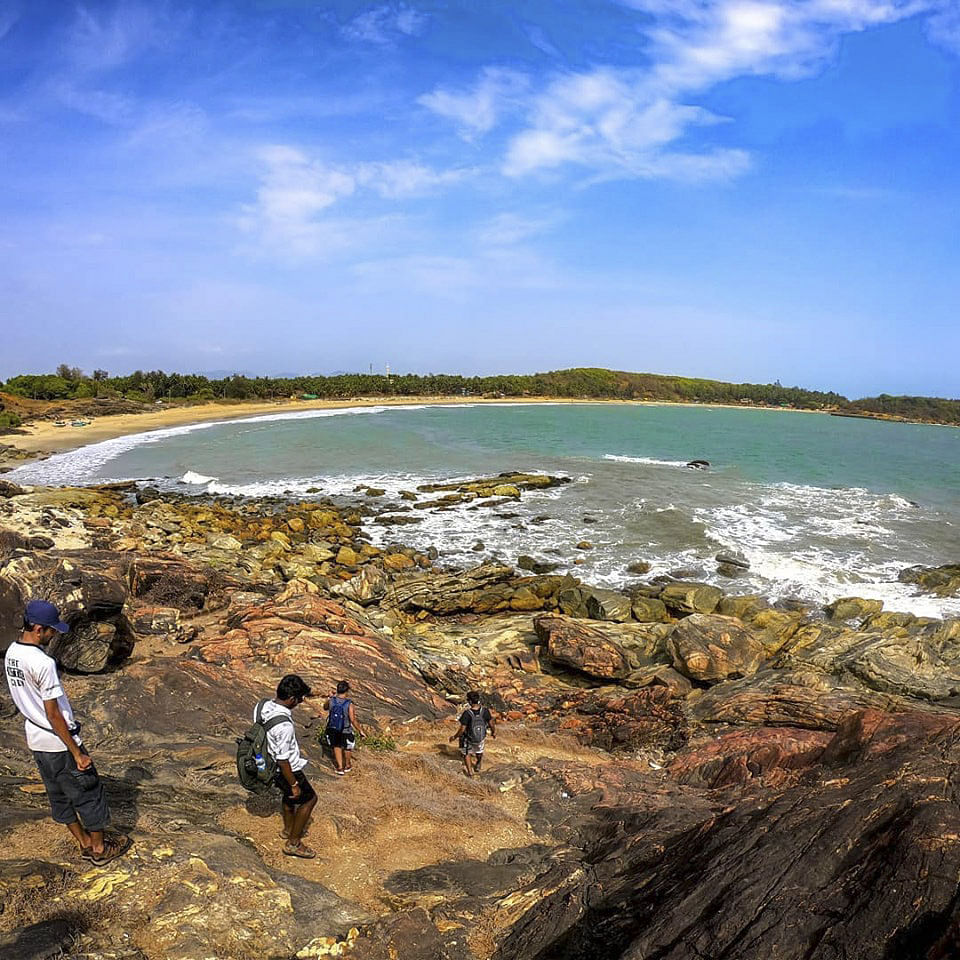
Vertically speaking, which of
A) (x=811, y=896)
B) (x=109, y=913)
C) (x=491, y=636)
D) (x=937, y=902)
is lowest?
(x=491, y=636)

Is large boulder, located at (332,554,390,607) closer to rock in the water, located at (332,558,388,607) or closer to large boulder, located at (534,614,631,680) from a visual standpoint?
rock in the water, located at (332,558,388,607)

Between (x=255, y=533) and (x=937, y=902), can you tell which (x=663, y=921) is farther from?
(x=255, y=533)

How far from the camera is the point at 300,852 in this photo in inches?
223

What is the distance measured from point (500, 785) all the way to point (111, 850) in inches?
187

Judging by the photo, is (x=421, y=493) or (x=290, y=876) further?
(x=421, y=493)

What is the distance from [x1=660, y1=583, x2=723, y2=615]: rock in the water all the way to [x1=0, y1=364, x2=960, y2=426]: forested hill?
215ft

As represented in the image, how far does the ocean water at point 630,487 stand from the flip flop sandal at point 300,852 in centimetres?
1675

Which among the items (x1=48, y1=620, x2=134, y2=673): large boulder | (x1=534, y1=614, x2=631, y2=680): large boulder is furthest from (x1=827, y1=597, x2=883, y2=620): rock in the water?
(x1=48, y1=620, x2=134, y2=673): large boulder

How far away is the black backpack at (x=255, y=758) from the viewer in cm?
540

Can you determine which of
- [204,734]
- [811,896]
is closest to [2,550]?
[204,734]

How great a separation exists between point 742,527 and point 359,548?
18.0m

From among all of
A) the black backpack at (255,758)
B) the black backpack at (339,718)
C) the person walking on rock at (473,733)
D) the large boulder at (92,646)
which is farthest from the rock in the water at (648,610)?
the black backpack at (255,758)

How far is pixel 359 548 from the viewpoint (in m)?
23.5

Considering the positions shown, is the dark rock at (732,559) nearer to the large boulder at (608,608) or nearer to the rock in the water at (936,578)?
the rock in the water at (936,578)
